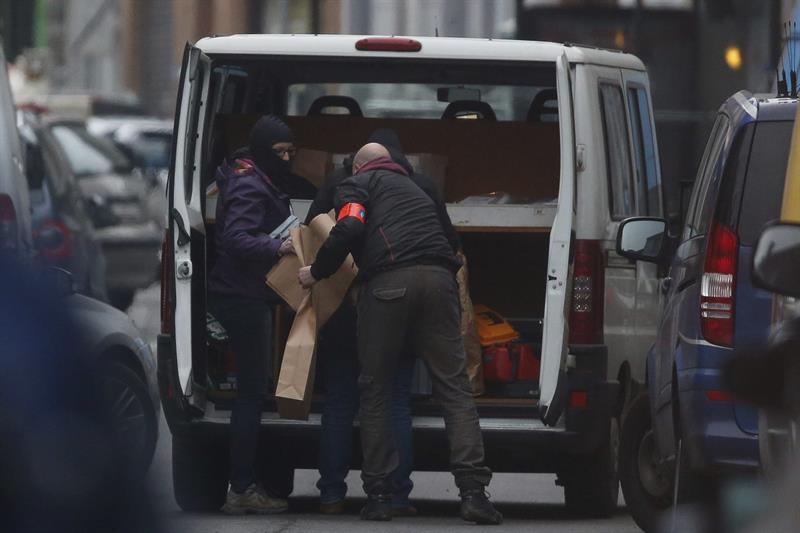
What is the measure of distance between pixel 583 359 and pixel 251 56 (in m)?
1.83

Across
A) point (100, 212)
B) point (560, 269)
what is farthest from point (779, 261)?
point (100, 212)

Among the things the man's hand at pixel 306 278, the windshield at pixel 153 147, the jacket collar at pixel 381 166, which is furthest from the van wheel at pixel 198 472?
the windshield at pixel 153 147

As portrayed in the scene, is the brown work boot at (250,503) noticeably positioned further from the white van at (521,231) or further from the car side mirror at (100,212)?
the car side mirror at (100,212)

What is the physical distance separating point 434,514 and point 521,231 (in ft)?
4.22

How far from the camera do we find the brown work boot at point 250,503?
29.7 ft

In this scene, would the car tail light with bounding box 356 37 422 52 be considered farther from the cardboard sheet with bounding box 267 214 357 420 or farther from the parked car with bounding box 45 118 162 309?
the parked car with bounding box 45 118 162 309

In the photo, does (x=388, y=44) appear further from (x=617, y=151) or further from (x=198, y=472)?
(x=198, y=472)

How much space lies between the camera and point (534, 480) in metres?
11.0

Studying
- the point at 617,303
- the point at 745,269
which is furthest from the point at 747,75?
the point at 745,269

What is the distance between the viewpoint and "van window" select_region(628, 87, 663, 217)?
376 inches

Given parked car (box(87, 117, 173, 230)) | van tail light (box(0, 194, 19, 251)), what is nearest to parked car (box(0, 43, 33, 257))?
van tail light (box(0, 194, 19, 251))

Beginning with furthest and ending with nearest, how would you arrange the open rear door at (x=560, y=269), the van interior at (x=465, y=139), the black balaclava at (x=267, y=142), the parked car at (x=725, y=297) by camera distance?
the van interior at (x=465, y=139)
the black balaclava at (x=267, y=142)
the open rear door at (x=560, y=269)
the parked car at (x=725, y=297)

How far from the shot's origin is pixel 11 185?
10711 millimetres

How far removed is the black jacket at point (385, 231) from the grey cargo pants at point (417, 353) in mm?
59
